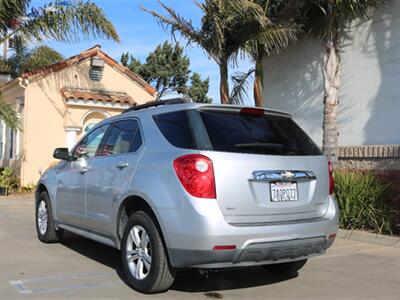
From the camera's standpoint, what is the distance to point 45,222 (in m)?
8.35

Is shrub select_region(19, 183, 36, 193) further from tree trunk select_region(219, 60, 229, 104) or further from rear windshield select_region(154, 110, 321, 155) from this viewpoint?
rear windshield select_region(154, 110, 321, 155)

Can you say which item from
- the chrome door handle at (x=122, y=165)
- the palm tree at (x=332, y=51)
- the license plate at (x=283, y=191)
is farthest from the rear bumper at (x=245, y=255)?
the palm tree at (x=332, y=51)

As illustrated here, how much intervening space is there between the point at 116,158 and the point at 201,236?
1.79 metres

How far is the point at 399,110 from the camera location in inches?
412

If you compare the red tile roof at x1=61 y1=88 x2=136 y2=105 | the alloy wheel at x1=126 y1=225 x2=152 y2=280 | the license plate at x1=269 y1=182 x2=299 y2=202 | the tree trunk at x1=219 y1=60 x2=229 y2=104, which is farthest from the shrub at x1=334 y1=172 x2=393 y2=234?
the red tile roof at x1=61 y1=88 x2=136 y2=105

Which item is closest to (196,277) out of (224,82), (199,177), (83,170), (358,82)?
(199,177)

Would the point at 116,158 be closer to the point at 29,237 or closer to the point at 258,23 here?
the point at 29,237

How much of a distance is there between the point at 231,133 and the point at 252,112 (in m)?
0.51

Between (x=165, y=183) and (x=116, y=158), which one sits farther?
(x=116, y=158)

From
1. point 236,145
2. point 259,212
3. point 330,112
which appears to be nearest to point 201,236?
point 259,212

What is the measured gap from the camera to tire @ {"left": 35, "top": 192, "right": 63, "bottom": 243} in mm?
8180

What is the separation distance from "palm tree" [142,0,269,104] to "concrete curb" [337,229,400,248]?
14.7 ft

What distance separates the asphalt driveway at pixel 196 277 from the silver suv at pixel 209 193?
33 cm

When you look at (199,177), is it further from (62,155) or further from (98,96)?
(98,96)
